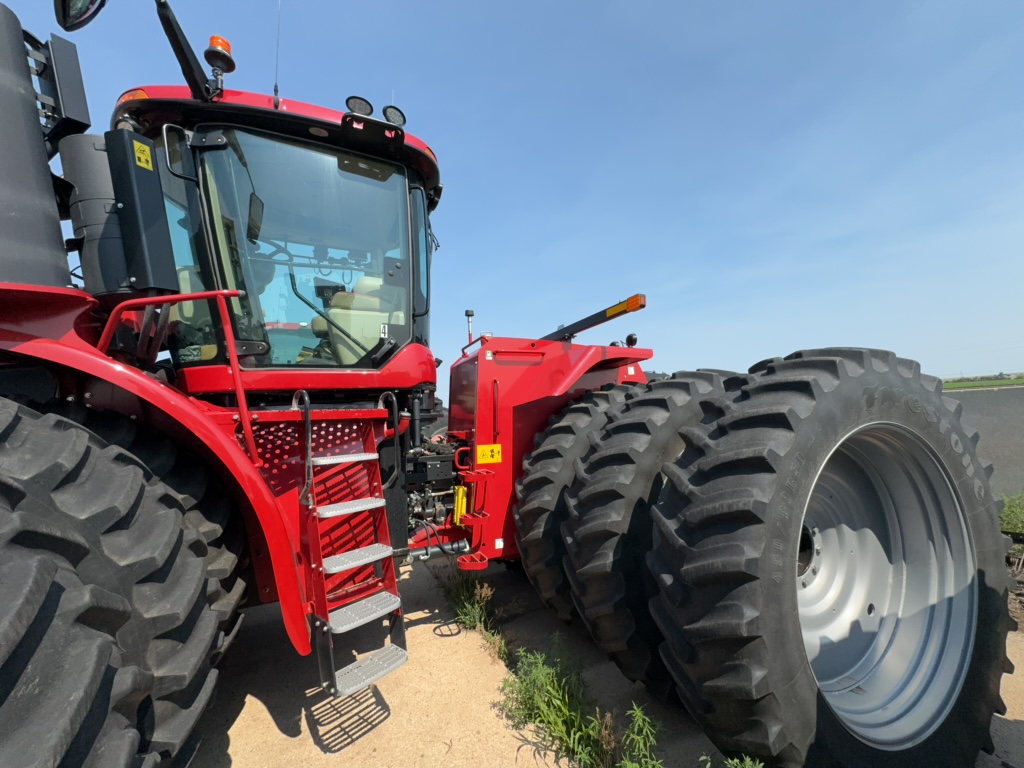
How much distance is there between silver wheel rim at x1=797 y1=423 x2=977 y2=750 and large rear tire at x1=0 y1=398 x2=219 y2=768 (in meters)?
2.16

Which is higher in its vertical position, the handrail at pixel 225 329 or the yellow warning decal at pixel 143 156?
the yellow warning decal at pixel 143 156

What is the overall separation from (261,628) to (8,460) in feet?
7.64

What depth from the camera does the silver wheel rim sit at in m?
1.90

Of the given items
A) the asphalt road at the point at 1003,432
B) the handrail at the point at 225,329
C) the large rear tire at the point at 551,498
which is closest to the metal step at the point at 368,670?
the large rear tire at the point at 551,498

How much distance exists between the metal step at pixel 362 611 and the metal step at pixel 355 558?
0.63 feet

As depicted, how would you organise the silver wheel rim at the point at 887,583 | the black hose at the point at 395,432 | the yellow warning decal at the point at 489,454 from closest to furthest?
the silver wheel rim at the point at 887,583 → the black hose at the point at 395,432 → the yellow warning decal at the point at 489,454

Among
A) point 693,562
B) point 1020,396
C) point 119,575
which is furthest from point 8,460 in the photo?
point 1020,396

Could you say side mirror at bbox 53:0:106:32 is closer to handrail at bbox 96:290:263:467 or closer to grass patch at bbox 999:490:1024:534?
handrail at bbox 96:290:263:467

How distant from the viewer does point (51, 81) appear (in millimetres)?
1892

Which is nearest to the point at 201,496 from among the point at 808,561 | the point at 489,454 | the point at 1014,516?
the point at 489,454

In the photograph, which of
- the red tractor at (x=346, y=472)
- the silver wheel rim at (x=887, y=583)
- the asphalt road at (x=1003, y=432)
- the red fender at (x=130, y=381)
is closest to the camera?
the red tractor at (x=346, y=472)

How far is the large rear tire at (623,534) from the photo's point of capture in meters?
2.06

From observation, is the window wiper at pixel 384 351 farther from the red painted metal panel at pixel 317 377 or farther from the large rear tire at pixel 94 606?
the large rear tire at pixel 94 606

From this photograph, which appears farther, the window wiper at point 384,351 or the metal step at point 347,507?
the window wiper at point 384,351
